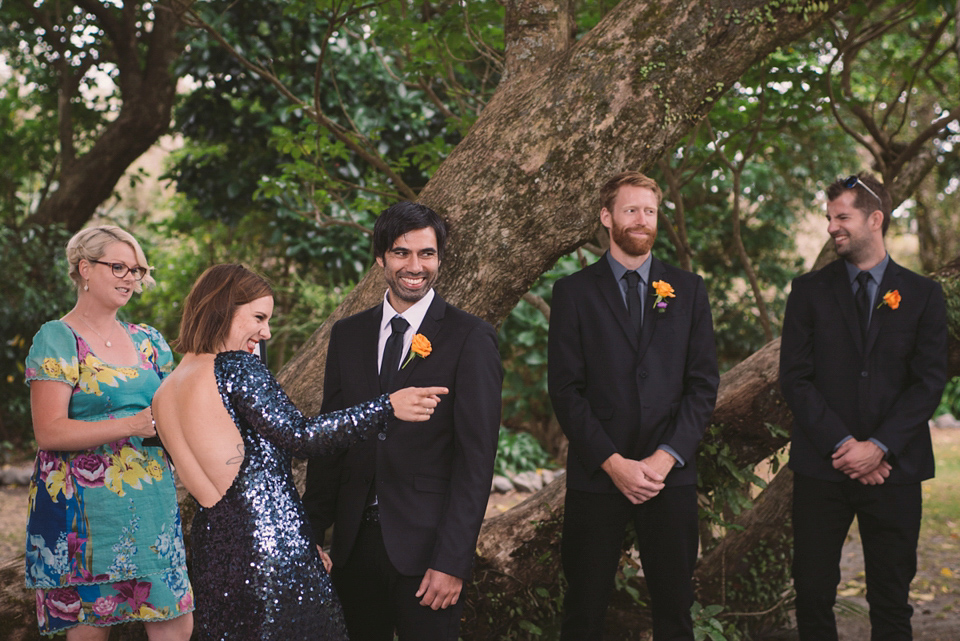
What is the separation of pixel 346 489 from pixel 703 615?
1934mm

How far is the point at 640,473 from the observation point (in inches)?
111

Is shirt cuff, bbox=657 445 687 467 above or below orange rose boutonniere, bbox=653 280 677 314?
below

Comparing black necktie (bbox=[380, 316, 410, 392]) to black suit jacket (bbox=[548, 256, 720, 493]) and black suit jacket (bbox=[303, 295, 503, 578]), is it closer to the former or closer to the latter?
black suit jacket (bbox=[303, 295, 503, 578])

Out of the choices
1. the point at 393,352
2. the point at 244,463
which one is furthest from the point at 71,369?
the point at 393,352

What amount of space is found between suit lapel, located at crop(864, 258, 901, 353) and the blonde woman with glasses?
270cm

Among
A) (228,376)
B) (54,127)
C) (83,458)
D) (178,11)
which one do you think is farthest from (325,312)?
(228,376)

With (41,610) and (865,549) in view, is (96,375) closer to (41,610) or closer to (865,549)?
(41,610)

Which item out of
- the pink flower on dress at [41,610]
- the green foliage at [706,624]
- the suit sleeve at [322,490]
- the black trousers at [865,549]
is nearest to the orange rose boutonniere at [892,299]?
the black trousers at [865,549]

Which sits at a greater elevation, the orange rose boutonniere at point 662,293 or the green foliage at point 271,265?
the green foliage at point 271,265

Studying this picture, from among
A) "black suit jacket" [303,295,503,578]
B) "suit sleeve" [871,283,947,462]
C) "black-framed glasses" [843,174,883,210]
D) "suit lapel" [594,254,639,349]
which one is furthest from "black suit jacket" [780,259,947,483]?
"black suit jacket" [303,295,503,578]

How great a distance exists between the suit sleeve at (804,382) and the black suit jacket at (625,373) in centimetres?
44

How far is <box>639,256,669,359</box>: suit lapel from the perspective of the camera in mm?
3006

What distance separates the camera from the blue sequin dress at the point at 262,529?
2162mm

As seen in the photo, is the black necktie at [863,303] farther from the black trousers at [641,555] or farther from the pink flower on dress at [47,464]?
the pink flower on dress at [47,464]
